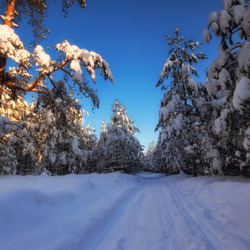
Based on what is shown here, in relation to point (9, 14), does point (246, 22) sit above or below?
below

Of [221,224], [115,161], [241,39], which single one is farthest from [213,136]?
[115,161]

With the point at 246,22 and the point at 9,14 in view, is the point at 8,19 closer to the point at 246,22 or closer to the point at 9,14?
the point at 9,14

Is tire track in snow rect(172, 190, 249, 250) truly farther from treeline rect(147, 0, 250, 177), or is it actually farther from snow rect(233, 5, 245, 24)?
snow rect(233, 5, 245, 24)

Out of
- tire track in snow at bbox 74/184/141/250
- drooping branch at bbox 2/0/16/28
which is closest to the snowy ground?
tire track in snow at bbox 74/184/141/250

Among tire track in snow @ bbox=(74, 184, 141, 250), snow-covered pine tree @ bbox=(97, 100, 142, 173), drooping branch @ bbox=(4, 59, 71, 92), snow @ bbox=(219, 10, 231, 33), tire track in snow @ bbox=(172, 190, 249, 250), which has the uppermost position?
snow @ bbox=(219, 10, 231, 33)

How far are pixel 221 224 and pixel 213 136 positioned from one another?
646 cm

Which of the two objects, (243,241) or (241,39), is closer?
(243,241)

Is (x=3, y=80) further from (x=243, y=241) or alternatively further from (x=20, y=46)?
(x=243, y=241)

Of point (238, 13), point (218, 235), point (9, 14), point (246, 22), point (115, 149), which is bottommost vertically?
point (218, 235)

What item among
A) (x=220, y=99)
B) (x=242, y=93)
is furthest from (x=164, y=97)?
(x=242, y=93)

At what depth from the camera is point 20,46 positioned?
5.60 metres

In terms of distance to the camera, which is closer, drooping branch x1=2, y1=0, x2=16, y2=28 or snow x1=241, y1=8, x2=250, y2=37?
snow x1=241, y1=8, x2=250, y2=37

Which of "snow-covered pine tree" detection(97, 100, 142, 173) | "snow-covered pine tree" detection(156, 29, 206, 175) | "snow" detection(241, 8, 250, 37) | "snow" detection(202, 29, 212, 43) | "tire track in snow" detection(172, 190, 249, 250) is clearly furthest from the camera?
"snow-covered pine tree" detection(97, 100, 142, 173)

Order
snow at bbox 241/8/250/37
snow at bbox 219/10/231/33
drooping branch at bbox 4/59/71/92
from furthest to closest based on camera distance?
drooping branch at bbox 4/59/71/92
snow at bbox 219/10/231/33
snow at bbox 241/8/250/37
